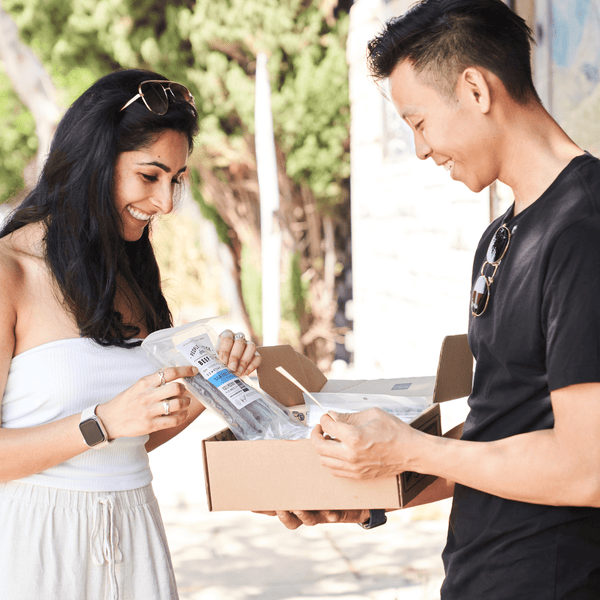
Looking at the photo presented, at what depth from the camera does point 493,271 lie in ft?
4.18

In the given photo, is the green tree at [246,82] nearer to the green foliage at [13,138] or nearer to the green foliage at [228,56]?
the green foliage at [228,56]

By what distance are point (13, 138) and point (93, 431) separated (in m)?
9.20

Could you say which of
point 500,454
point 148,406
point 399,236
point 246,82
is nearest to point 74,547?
point 148,406

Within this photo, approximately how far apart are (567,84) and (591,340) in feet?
6.91

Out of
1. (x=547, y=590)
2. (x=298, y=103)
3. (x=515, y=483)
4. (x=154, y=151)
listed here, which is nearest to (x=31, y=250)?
(x=154, y=151)

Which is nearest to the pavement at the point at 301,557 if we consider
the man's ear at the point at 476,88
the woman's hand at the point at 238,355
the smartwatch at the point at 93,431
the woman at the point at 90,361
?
the woman at the point at 90,361

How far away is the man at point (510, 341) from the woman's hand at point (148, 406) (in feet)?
1.05

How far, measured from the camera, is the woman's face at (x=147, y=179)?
1787 mm

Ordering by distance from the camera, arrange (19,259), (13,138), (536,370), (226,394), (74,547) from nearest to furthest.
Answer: (536,370)
(226,394)
(74,547)
(19,259)
(13,138)

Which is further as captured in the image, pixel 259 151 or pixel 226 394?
pixel 259 151

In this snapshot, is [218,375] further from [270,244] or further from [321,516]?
[270,244]

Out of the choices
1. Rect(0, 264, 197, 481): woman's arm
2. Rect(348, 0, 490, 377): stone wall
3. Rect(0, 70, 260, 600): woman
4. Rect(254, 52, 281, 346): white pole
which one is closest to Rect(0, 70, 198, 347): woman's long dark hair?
Rect(0, 70, 260, 600): woman

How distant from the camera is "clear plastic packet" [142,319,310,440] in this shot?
1.39 m

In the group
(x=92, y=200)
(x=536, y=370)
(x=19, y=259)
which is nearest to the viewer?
(x=536, y=370)
